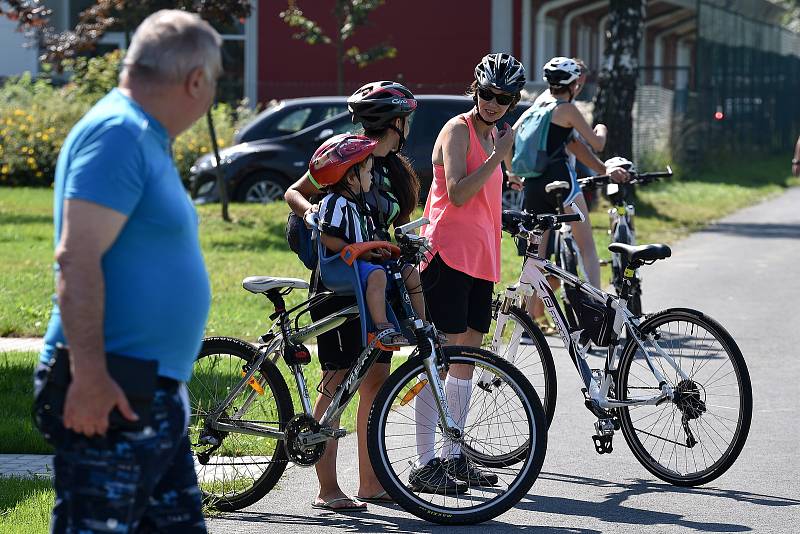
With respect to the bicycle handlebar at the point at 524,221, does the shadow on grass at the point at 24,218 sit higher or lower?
lower

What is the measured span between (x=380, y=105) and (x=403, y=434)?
126 cm

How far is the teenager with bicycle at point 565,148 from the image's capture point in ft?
32.3

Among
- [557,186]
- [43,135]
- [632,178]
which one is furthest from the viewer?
[43,135]

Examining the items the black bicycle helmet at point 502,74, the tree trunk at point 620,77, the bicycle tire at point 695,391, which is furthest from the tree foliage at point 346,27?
the bicycle tire at point 695,391

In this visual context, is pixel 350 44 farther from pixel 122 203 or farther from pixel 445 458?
pixel 122 203

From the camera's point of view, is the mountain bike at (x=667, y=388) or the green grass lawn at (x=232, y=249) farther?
the green grass lawn at (x=232, y=249)

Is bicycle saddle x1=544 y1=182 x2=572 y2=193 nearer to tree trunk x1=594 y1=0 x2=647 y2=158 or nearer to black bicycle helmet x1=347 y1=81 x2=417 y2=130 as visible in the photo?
black bicycle helmet x1=347 y1=81 x2=417 y2=130

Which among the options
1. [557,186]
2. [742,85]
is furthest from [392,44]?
[557,186]

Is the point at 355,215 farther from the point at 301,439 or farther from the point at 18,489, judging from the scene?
the point at 18,489

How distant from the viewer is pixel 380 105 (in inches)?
230

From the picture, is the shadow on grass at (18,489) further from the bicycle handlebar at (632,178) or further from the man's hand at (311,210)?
the bicycle handlebar at (632,178)

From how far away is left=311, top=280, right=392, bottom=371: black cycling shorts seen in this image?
19.2ft

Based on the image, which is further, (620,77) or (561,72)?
(620,77)

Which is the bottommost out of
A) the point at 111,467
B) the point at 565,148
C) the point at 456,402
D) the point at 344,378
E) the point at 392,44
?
the point at 456,402
